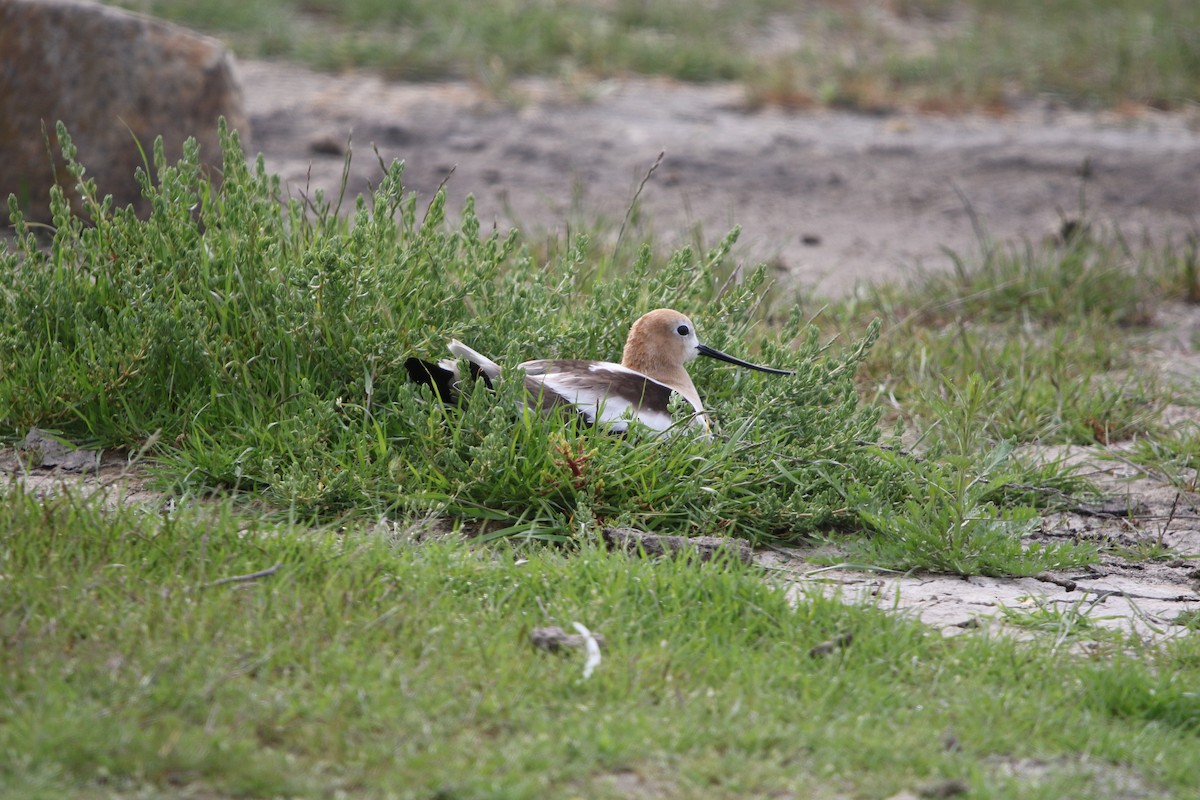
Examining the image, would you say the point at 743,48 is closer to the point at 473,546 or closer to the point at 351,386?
the point at 351,386

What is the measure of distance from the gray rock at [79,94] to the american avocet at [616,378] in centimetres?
315

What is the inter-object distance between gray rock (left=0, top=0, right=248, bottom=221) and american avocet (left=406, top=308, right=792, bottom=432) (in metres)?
3.15

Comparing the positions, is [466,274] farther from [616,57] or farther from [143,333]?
[616,57]

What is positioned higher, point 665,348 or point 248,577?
point 665,348

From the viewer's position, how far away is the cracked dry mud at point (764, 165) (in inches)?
320

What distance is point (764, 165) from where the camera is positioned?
950cm

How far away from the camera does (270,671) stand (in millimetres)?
3229

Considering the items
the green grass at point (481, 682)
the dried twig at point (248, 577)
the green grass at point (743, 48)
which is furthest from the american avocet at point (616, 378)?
the green grass at point (743, 48)

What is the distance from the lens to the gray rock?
22.4ft

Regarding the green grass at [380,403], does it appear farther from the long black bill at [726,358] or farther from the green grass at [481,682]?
the green grass at [481,682]

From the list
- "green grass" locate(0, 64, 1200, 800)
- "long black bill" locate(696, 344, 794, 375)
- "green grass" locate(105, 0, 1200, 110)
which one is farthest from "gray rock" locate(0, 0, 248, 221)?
"green grass" locate(105, 0, 1200, 110)

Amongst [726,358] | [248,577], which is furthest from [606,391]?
[248,577]

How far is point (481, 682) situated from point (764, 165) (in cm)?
679

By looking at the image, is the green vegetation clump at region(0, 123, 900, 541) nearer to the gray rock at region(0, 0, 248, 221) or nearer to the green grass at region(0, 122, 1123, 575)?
the green grass at region(0, 122, 1123, 575)
